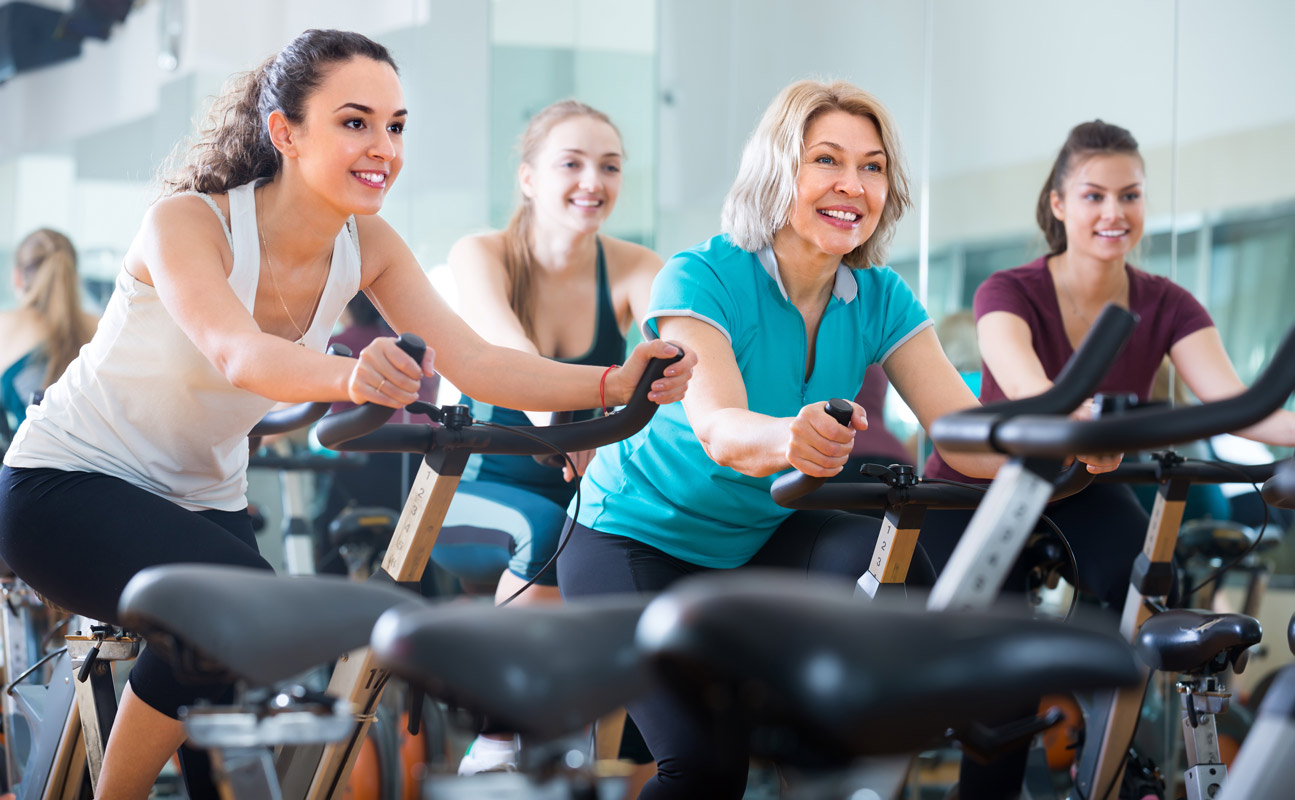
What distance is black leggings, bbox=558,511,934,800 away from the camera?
1.55 meters

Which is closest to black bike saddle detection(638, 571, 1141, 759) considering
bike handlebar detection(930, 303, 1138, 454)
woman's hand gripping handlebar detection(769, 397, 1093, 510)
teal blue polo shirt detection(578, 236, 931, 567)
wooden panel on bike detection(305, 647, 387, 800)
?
bike handlebar detection(930, 303, 1138, 454)

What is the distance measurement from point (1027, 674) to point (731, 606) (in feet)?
0.75

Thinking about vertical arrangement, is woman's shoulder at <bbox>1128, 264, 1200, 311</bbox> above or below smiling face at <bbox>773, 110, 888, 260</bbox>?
below

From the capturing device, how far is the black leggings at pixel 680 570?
1.55m

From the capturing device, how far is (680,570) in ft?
5.98

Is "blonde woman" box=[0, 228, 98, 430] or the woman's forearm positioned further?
"blonde woman" box=[0, 228, 98, 430]

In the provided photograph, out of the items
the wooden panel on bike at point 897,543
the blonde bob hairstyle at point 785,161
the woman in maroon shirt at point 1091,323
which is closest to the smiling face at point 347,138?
the blonde bob hairstyle at point 785,161

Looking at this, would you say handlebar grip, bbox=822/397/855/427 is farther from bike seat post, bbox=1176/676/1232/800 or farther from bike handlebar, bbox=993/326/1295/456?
bike seat post, bbox=1176/676/1232/800

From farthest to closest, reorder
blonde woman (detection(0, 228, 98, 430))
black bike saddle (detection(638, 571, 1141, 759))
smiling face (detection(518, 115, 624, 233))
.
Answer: blonde woman (detection(0, 228, 98, 430)), smiling face (detection(518, 115, 624, 233)), black bike saddle (detection(638, 571, 1141, 759))

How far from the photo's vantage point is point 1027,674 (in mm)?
886

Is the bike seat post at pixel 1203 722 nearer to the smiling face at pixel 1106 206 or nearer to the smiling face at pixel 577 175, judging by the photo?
the smiling face at pixel 1106 206

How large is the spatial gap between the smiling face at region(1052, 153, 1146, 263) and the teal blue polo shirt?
1.00 m

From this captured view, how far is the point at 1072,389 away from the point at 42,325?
3.92 metres

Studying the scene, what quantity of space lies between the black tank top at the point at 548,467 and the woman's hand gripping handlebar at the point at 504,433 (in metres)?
0.83
